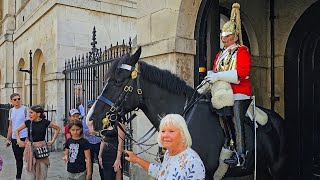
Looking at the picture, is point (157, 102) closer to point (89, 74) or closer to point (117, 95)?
point (117, 95)

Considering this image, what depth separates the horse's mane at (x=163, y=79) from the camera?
3953 mm

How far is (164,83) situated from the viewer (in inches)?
156

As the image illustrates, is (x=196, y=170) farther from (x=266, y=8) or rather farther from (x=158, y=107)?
(x=266, y=8)

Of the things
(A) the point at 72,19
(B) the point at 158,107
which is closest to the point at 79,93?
(A) the point at 72,19

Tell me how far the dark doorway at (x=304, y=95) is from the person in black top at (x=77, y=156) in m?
4.07

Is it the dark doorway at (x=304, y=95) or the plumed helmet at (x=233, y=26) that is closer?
the plumed helmet at (x=233, y=26)

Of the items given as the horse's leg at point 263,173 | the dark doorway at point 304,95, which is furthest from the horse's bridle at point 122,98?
the dark doorway at point 304,95

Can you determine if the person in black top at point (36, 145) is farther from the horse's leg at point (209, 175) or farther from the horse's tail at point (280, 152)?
the horse's tail at point (280, 152)

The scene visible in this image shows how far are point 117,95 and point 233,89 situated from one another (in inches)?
49.7

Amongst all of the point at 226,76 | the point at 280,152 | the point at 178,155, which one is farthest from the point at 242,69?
the point at 280,152

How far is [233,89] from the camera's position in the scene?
391 centimetres

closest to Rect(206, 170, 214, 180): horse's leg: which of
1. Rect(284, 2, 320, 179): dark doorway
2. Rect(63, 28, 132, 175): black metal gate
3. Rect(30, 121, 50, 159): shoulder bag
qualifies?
Rect(30, 121, 50, 159): shoulder bag

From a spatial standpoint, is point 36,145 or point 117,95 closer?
point 117,95

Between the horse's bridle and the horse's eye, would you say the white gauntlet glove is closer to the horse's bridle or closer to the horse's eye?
the horse's bridle
